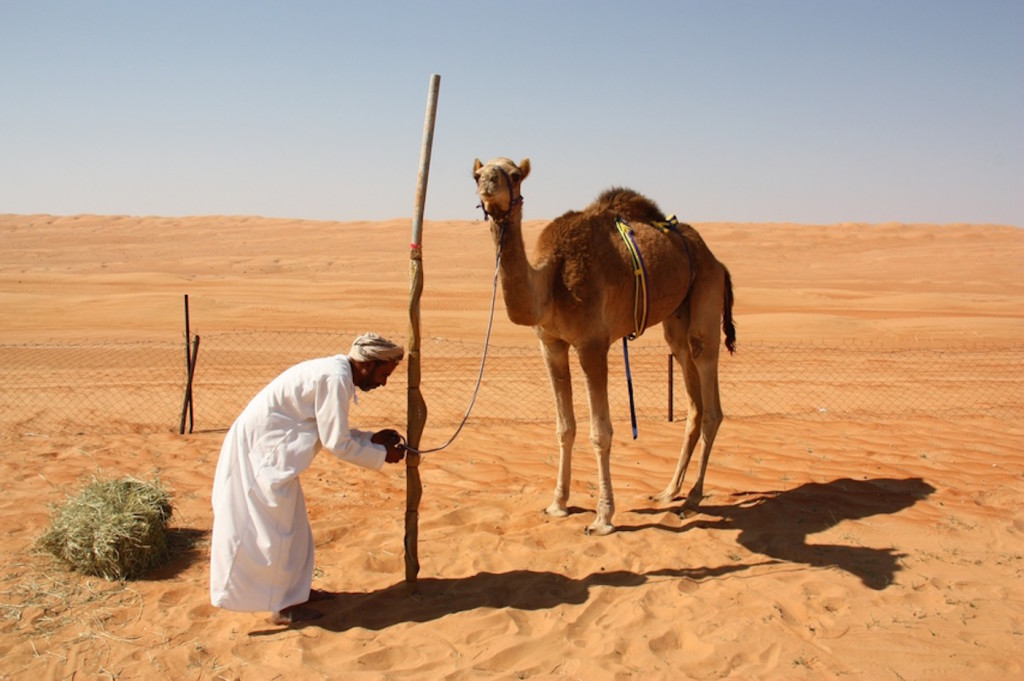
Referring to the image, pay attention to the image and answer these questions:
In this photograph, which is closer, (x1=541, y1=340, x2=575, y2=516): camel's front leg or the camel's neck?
the camel's neck

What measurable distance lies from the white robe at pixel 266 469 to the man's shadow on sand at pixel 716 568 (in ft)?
1.24

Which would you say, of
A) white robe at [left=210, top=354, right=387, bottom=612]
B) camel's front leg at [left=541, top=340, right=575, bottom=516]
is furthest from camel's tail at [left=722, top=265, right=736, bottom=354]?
white robe at [left=210, top=354, right=387, bottom=612]

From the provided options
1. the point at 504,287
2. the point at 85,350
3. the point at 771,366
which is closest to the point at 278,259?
the point at 85,350

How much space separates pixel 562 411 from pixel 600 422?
0.49 m

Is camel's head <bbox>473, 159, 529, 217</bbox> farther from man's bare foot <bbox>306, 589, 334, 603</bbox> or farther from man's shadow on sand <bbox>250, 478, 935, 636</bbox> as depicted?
man's bare foot <bbox>306, 589, 334, 603</bbox>

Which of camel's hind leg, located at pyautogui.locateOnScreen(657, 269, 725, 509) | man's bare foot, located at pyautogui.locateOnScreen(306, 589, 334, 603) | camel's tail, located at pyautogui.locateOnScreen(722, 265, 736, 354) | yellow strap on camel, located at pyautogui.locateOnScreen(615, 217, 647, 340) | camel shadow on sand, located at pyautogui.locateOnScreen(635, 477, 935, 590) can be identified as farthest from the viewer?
camel's tail, located at pyautogui.locateOnScreen(722, 265, 736, 354)

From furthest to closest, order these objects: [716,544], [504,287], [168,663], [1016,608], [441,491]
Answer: [441,491]
[716,544]
[504,287]
[1016,608]
[168,663]

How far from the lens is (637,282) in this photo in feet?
21.4

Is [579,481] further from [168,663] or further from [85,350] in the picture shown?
[85,350]

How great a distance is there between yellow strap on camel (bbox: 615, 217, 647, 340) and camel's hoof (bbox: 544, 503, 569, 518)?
60.7 inches

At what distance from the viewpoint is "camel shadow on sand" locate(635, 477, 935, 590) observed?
Answer: 5.83 meters

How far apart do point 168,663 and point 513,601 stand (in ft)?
6.59

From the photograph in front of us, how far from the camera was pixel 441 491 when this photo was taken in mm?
7496

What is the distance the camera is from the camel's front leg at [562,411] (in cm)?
653
